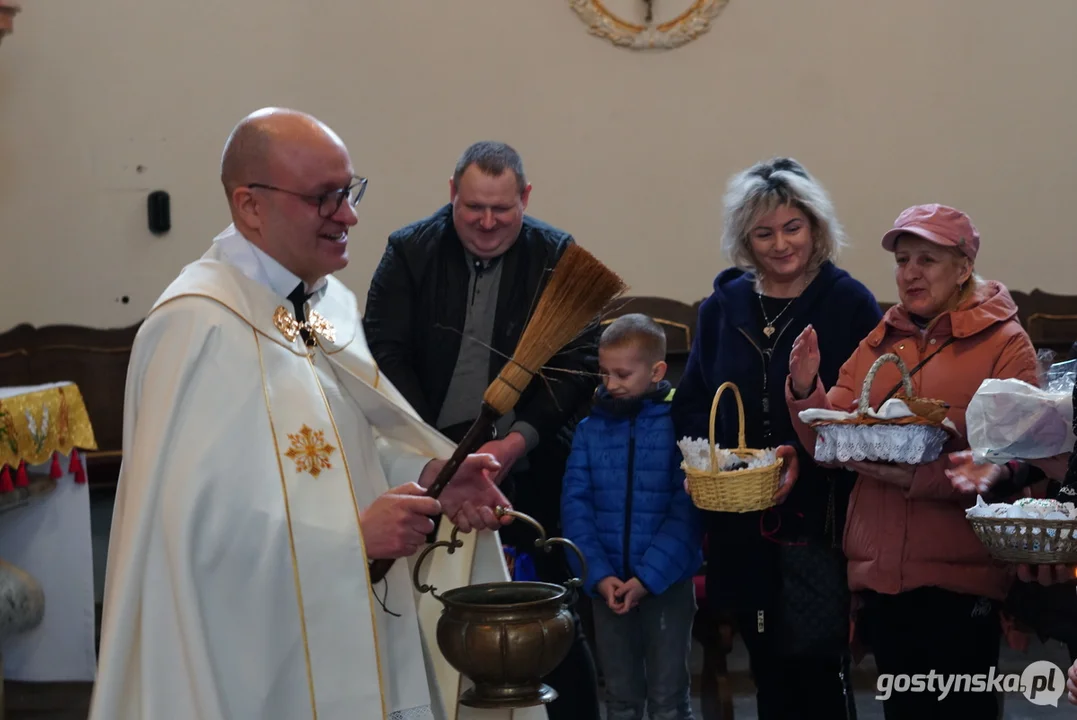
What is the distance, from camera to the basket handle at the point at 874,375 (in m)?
3.09

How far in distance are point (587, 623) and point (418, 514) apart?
2752 mm

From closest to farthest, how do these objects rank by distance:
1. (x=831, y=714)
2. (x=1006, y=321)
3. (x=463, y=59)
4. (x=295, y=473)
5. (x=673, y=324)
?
(x=295, y=473), (x=1006, y=321), (x=831, y=714), (x=673, y=324), (x=463, y=59)

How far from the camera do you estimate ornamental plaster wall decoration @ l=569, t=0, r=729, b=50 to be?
754 centimetres

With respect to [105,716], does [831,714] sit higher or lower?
lower

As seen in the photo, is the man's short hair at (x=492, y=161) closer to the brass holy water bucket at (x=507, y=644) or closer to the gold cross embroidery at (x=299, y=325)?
the gold cross embroidery at (x=299, y=325)

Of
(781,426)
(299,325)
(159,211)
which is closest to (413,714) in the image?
(299,325)

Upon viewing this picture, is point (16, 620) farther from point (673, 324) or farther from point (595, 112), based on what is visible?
point (595, 112)

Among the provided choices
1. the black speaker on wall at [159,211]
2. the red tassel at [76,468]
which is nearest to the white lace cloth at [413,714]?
the red tassel at [76,468]

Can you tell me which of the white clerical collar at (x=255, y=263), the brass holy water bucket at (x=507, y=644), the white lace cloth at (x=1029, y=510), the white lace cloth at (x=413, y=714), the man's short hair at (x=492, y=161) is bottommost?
the white lace cloth at (x=413, y=714)

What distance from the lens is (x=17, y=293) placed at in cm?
768

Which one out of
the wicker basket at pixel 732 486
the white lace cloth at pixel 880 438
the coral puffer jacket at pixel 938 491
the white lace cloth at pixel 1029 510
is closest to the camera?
the white lace cloth at pixel 1029 510

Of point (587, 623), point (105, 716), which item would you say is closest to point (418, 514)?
point (105, 716)

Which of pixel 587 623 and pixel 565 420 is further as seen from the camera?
pixel 587 623

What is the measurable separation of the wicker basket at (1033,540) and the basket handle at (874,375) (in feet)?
1.39
